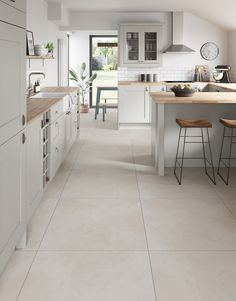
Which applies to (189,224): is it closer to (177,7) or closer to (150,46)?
(177,7)

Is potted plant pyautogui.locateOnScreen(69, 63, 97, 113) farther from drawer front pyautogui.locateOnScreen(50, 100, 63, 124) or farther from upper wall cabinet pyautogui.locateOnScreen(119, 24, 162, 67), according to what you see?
drawer front pyautogui.locateOnScreen(50, 100, 63, 124)

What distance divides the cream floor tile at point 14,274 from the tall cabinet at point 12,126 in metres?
0.13

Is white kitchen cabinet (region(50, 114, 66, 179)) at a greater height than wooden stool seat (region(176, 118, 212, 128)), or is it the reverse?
wooden stool seat (region(176, 118, 212, 128))

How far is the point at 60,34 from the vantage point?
9.44 metres

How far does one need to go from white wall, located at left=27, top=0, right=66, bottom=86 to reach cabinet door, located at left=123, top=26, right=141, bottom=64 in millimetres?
1448

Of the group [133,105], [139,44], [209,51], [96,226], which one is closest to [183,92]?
[96,226]

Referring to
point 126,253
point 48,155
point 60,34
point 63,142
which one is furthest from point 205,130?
point 60,34

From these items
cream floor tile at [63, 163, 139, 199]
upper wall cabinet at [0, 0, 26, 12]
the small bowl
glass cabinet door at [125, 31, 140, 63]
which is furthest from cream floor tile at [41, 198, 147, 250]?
glass cabinet door at [125, 31, 140, 63]

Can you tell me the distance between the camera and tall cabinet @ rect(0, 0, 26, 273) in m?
2.35

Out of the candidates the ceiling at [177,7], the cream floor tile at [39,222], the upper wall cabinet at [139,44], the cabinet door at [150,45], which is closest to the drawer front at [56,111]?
the cream floor tile at [39,222]

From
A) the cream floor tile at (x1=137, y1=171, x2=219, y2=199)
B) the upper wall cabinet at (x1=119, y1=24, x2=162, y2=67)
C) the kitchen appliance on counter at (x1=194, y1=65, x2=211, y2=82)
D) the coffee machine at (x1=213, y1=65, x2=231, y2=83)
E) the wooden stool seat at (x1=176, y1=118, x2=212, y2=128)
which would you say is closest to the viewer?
the cream floor tile at (x1=137, y1=171, x2=219, y2=199)

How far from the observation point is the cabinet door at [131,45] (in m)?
8.95

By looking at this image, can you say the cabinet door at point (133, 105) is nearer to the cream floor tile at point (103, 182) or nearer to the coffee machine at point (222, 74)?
the coffee machine at point (222, 74)

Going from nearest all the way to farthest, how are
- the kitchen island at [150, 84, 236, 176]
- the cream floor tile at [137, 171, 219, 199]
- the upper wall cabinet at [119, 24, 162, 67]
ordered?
the cream floor tile at [137, 171, 219, 199]
the kitchen island at [150, 84, 236, 176]
the upper wall cabinet at [119, 24, 162, 67]
